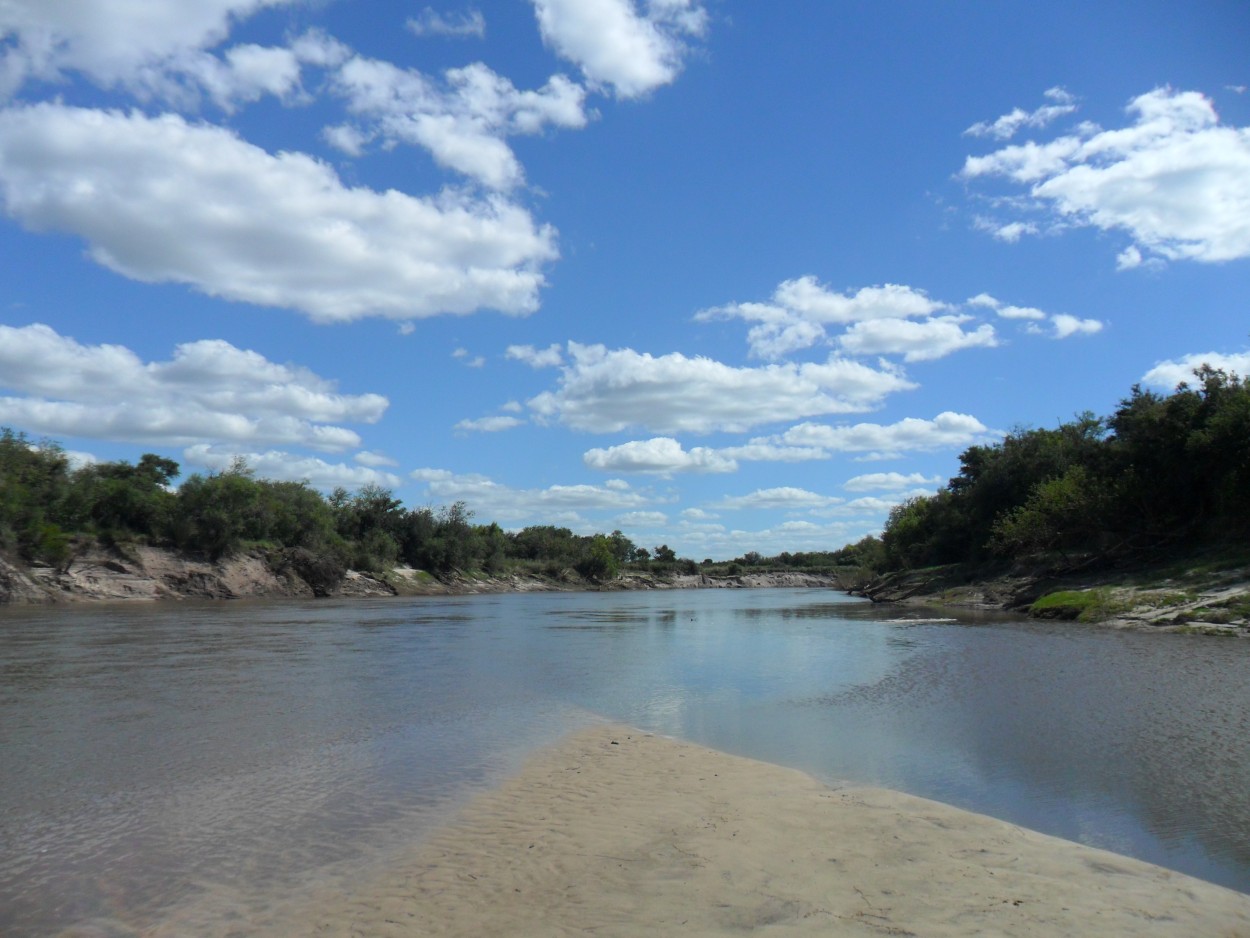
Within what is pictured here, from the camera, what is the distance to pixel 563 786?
10.0 m

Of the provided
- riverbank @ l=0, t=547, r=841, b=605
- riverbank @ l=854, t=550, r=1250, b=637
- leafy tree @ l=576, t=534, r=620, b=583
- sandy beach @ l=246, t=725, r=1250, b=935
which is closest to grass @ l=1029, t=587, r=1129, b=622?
riverbank @ l=854, t=550, r=1250, b=637

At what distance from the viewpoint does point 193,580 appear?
61250 mm

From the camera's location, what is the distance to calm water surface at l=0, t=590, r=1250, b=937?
739 centimetres

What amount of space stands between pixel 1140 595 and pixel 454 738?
30.1 m

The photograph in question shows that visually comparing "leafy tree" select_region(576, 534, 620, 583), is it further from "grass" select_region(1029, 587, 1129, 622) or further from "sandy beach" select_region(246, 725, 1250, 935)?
"sandy beach" select_region(246, 725, 1250, 935)

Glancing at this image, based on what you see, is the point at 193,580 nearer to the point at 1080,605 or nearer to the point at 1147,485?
the point at 1080,605

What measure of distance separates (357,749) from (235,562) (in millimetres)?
62716

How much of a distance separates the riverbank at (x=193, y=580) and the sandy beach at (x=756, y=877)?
5051 cm

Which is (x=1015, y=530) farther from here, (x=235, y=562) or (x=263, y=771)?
(x=235, y=562)

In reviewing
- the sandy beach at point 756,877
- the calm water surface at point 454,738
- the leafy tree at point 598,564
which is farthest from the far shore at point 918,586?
the leafy tree at point 598,564

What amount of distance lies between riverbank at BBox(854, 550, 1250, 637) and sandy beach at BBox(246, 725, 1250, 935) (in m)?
22.0

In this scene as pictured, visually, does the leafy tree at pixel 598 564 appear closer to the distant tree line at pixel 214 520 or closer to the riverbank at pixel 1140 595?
the distant tree line at pixel 214 520

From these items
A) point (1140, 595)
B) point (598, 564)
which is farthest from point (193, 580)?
point (598, 564)

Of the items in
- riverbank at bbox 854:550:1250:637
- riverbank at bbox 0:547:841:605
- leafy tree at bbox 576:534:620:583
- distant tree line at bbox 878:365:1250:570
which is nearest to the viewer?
riverbank at bbox 854:550:1250:637
